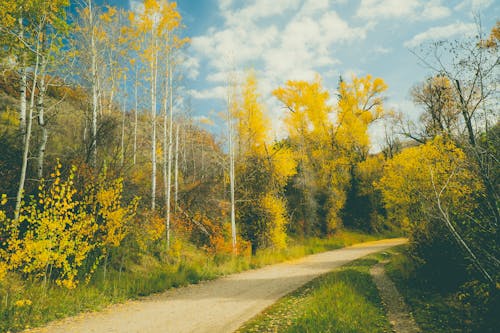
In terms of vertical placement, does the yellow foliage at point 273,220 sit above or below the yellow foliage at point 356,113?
below

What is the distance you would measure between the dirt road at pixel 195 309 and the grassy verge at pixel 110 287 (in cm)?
42

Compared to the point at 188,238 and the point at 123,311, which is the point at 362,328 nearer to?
the point at 123,311

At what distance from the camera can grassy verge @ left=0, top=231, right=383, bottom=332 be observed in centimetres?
606

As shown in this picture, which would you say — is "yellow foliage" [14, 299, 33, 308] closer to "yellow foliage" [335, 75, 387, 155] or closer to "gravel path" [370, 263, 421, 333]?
"gravel path" [370, 263, 421, 333]

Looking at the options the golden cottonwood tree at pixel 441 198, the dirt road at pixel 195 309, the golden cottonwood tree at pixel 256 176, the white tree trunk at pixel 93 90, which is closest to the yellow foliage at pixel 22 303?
the dirt road at pixel 195 309

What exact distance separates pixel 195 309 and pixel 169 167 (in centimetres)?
693

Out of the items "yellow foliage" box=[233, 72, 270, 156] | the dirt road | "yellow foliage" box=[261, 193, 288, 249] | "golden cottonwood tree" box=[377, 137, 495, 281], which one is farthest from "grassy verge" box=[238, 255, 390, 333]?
"yellow foliage" box=[233, 72, 270, 156]

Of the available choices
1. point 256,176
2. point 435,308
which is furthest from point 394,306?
point 256,176

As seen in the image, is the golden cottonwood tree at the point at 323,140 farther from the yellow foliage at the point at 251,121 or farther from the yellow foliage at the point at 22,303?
the yellow foliage at the point at 22,303

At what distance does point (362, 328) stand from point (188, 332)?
3.44 meters

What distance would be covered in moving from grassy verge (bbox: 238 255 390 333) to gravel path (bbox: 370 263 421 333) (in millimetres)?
213

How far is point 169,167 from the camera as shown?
1270cm

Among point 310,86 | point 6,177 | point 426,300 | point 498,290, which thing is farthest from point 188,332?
point 310,86

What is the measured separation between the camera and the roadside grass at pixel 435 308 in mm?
6172
